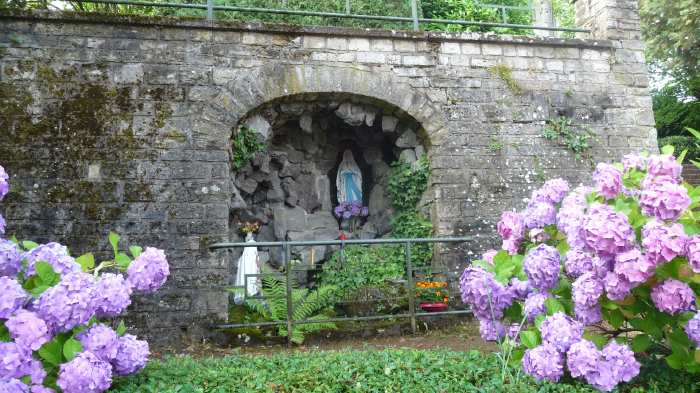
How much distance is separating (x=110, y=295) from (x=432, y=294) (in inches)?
165

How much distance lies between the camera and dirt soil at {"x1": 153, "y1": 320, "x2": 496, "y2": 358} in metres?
4.98

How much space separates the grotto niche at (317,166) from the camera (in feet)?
21.0

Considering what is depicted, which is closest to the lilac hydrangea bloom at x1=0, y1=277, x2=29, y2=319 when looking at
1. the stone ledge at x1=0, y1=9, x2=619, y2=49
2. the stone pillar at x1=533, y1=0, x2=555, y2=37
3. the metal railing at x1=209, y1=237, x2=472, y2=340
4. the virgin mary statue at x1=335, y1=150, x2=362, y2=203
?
the metal railing at x1=209, y1=237, x2=472, y2=340

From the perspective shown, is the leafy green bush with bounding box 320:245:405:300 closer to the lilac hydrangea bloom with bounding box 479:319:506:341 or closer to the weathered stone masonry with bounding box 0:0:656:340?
the weathered stone masonry with bounding box 0:0:656:340

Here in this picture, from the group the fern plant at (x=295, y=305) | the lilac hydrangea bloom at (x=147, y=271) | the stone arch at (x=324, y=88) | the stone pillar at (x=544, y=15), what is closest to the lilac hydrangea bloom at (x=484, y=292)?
the lilac hydrangea bloom at (x=147, y=271)

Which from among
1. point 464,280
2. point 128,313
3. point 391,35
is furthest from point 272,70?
point 464,280

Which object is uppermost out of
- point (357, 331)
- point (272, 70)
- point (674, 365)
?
point (272, 70)

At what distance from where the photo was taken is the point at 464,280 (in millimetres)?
2531

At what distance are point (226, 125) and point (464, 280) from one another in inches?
151

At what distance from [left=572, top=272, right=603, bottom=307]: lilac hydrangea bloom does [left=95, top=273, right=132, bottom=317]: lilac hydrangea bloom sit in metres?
1.89

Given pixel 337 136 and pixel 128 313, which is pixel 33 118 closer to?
pixel 128 313

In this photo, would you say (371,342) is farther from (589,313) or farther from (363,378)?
(589,313)

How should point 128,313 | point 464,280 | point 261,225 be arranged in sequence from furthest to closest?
point 261,225 → point 128,313 → point 464,280

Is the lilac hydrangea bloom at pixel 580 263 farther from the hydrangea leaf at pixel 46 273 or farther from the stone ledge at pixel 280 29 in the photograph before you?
the stone ledge at pixel 280 29
